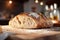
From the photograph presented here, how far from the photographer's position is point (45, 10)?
15.5 ft

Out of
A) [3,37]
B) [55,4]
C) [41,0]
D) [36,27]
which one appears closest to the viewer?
[3,37]

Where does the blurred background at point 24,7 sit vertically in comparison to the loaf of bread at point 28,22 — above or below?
above

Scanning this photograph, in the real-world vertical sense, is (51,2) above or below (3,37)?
above

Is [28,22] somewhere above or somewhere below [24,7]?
below

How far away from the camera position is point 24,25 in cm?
121

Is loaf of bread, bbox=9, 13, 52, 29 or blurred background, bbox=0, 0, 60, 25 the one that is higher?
blurred background, bbox=0, 0, 60, 25

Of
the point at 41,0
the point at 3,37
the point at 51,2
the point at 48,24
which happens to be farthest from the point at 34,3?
the point at 3,37

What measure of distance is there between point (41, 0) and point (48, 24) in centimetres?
356

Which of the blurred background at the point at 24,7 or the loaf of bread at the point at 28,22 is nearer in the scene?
the loaf of bread at the point at 28,22

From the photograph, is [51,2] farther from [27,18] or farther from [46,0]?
[27,18]

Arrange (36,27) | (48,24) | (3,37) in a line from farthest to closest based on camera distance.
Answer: (48,24) < (36,27) < (3,37)

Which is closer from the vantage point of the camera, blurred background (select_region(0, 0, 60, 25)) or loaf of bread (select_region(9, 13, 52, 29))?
loaf of bread (select_region(9, 13, 52, 29))

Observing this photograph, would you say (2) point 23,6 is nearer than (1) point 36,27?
No

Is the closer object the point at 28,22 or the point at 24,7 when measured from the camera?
the point at 28,22
